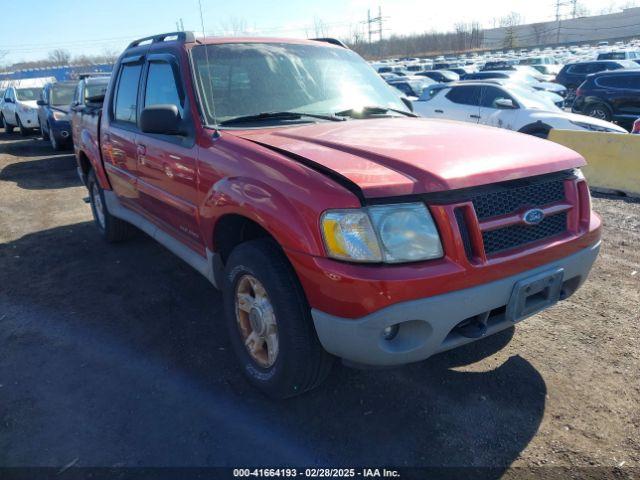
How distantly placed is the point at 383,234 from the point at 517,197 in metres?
0.79

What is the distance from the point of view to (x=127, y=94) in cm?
453

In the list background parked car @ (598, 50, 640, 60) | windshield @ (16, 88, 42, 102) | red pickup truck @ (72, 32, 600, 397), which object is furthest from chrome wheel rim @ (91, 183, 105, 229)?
background parked car @ (598, 50, 640, 60)

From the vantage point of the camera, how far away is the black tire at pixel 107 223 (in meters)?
5.54

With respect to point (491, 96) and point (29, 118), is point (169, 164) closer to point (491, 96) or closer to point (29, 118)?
point (491, 96)

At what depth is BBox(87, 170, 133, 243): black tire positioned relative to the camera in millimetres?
5535

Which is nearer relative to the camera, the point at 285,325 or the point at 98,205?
the point at 285,325

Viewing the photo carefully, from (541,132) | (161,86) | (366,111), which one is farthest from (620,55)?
(161,86)

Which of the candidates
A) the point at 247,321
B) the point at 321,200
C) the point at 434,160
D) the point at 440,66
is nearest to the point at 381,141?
the point at 434,160

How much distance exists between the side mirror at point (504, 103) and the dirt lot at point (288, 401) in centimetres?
588

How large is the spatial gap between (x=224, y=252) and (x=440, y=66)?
131 feet

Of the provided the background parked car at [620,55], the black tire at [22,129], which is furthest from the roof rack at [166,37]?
the background parked car at [620,55]

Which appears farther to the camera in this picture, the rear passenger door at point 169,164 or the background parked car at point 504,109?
the background parked car at point 504,109

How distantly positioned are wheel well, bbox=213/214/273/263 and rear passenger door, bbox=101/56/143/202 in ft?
4.87

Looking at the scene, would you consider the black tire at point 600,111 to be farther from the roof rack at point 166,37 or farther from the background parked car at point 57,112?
the background parked car at point 57,112
